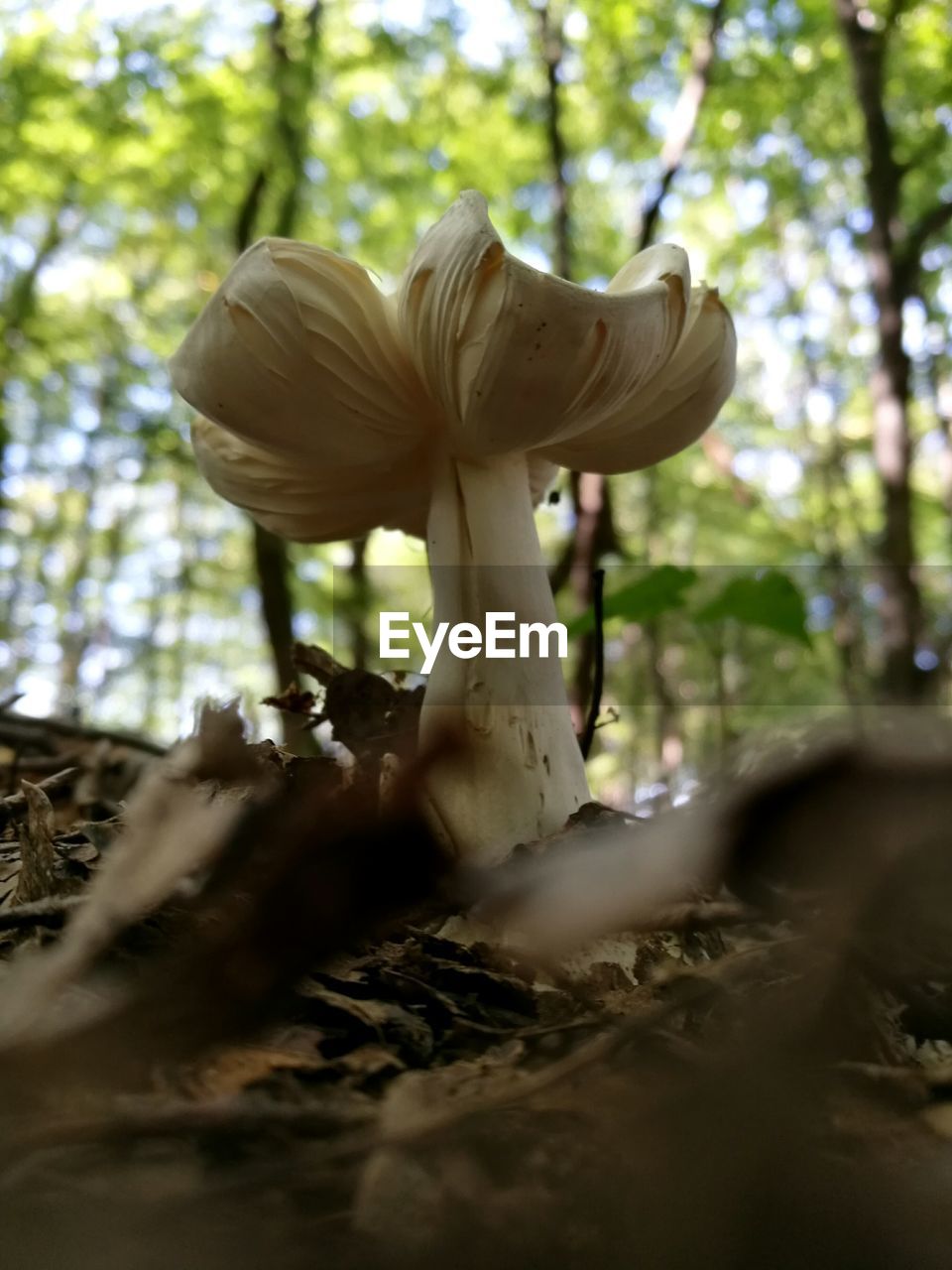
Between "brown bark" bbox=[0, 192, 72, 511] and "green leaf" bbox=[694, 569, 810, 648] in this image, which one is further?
"brown bark" bbox=[0, 192, 72, 511]

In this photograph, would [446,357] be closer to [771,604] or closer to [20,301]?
[771,604]

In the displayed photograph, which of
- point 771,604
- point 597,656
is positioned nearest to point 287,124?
point 771,604

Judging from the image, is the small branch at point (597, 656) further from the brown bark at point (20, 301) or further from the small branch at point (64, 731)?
the brown bark at point (20, 301)

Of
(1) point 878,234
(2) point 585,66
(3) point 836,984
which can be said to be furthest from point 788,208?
(3) point 836,984

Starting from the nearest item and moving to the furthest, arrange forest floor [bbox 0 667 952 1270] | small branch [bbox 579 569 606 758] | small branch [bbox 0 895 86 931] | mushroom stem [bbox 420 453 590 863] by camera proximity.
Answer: forest floor [bbox 0 667 952 1270], small branch [bbox 0 895 86 931], mushroom stem [bbox 420 453 590 863], small branch [bbox 579 569 606 758]

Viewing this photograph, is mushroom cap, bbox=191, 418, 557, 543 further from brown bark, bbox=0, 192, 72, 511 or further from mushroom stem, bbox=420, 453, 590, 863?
brown bark, bbox=0, 192, 72, 511

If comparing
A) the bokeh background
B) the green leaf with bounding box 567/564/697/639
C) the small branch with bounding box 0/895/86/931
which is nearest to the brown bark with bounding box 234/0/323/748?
the bokeh background

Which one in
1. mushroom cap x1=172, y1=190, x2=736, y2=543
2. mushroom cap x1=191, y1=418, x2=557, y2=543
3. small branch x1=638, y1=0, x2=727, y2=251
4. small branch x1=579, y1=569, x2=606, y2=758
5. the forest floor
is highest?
small branch x1=638, y1=0, x2=727, y2=251

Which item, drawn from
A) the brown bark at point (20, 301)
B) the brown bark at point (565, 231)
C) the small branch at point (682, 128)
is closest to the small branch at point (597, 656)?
the brown bark at point (565, 231)
